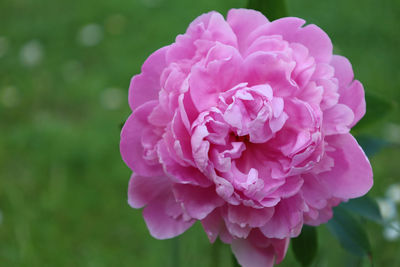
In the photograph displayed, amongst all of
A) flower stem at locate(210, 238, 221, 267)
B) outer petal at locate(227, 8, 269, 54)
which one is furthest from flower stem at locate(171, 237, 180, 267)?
outer petal at locate(227, 8, 269, 54)

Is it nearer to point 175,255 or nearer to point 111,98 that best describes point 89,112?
point 111,98

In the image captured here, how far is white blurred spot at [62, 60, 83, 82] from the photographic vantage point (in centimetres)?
197

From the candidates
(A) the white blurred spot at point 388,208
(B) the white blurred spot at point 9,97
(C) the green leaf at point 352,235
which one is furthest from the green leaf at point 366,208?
(B) the white blurred spot at point 9,97

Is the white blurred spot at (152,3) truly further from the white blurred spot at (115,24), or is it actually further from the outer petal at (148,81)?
the outer petal at (148,81)

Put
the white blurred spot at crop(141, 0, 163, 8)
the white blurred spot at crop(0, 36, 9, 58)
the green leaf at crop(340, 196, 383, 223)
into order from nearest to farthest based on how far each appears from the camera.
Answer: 1. the green leaf at crop(340, 196, 383, 223)
2. the white blurred spot at crop(0, 36, 9, 58)
3. the white blurred spot at crop(141, 0, 163, 8)

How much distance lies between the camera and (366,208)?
55 centimetres

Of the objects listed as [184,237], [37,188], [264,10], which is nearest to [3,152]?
[37,188]

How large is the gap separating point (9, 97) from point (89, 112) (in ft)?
0.94

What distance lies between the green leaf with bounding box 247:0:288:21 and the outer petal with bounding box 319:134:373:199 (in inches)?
5.6

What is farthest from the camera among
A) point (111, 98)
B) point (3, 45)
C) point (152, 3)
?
point (152, 3)

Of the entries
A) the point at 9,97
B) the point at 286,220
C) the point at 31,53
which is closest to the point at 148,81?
the point at 286,220

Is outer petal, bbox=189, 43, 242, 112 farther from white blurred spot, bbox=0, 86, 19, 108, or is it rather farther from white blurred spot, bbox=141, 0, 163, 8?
white blurred spot, bbox=141, 0, 163, 8

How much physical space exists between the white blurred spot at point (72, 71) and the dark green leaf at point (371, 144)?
149cm

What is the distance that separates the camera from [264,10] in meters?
0.52
